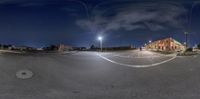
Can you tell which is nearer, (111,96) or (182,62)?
(111,96)

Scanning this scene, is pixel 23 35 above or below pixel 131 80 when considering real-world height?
above

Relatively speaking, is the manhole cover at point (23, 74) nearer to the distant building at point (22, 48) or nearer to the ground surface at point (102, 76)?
the ground surface at point (102, 76)

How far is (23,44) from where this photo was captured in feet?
9.43

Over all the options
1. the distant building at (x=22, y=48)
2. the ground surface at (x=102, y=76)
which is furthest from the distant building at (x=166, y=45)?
the distant building at (x=22, y=48)

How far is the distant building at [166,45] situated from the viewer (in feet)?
9.66

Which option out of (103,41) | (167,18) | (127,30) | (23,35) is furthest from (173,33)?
(23,35)

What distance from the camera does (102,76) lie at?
2.95 m

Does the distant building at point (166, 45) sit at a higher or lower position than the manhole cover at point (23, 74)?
higher

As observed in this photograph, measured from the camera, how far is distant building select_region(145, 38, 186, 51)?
295cm

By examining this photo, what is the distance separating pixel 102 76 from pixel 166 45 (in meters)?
0.56

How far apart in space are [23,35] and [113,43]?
2.27ft

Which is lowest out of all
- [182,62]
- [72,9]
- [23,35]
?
[182,62]

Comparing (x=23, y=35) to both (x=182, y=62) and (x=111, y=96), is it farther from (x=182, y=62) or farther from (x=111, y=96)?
(x=182, y=62)

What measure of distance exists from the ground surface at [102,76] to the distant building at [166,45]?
0.22ft
